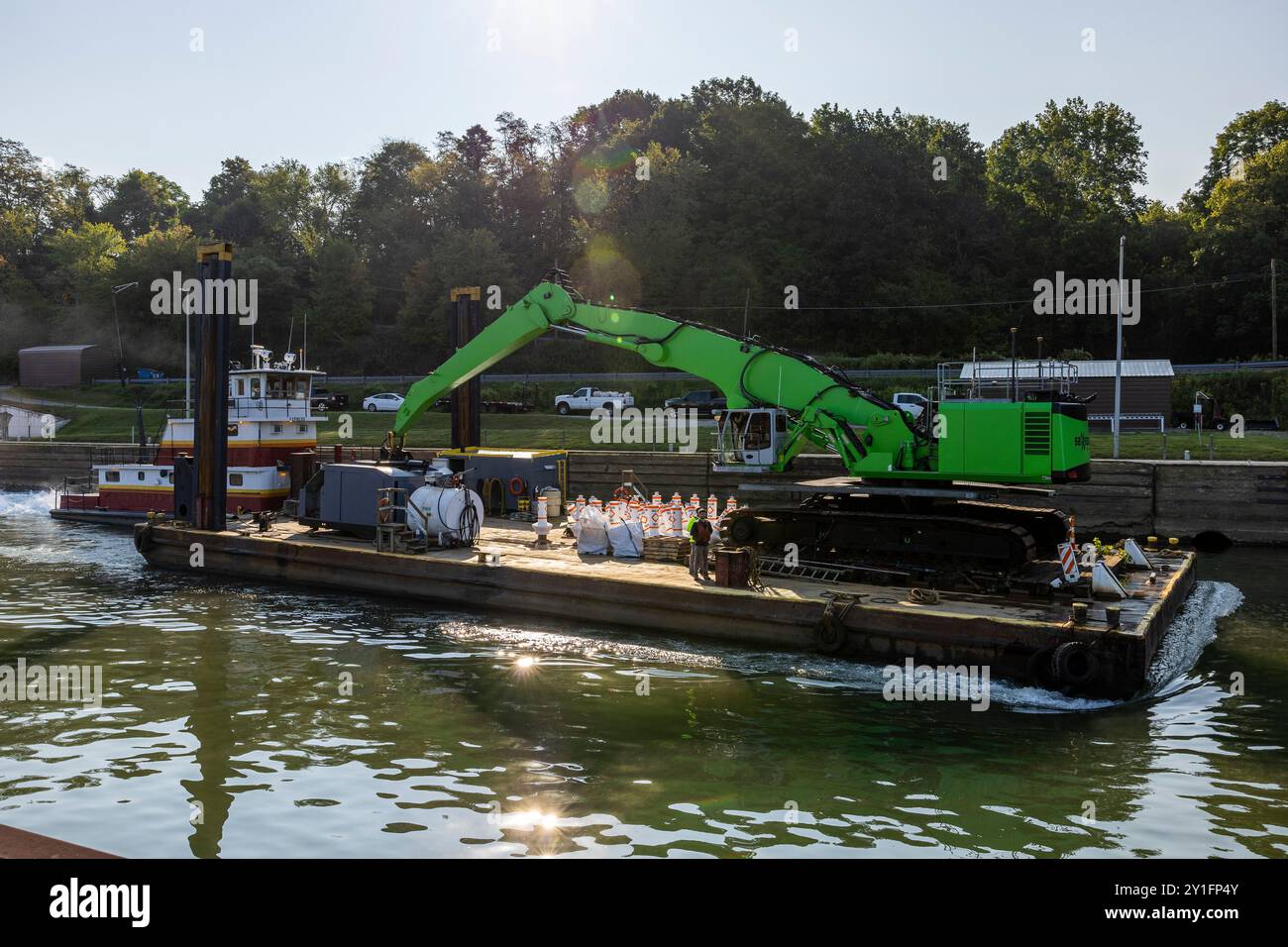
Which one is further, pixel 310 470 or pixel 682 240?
pixel 682 240

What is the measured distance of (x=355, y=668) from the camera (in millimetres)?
13203

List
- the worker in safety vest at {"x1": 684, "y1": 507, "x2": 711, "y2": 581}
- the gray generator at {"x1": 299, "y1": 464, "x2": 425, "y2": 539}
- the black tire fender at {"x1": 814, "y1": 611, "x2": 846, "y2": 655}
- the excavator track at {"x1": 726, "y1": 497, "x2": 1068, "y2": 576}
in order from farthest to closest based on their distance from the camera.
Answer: the gray generator at {"x1": 299, "y1": 464, "x2": 425, "y2": 539} < the worker in safety vest at {"x1": 684, "y1": 507, "x2": 711, "y2": 581} < the excavator track at {"x1": 726, "y1": 497, "x2": 1068, "y2": 576} < the black tire fender at {"x1": 814, "y1": 611, "x2": 846, "y2": 655}

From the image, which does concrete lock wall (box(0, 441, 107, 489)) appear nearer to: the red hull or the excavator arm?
the red hull

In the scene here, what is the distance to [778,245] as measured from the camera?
65562 millimetres

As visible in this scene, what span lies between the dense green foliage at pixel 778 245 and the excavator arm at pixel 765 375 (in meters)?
37.5

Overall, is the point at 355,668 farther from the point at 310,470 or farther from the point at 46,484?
the point at 46,484

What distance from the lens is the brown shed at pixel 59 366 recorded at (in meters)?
65.9

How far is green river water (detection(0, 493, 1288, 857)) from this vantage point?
26.3 feet

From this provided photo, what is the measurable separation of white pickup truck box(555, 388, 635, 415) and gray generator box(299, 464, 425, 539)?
25686 mm

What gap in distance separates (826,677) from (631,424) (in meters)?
24.0

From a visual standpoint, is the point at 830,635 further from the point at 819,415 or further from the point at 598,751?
the point at 598,751

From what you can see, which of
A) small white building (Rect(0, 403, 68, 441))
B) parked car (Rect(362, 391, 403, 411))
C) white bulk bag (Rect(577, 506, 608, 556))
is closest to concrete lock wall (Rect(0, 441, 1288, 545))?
white bulk bag (Rect(577, 506, 608, 556))

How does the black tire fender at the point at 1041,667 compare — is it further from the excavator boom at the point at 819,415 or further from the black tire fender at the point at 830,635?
the excavator boom at the point at 819,415
